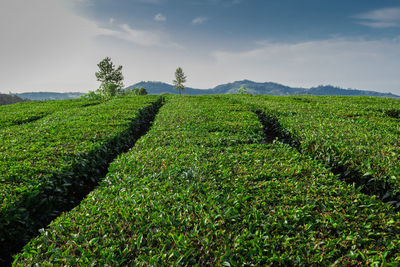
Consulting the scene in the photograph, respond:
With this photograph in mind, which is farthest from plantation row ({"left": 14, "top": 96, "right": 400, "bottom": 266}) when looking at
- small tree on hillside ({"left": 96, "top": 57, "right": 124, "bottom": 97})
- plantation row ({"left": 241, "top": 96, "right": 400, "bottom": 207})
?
small tree on hillside ({"left": 96, "top": 57, "right": 124, "bottom": 97})

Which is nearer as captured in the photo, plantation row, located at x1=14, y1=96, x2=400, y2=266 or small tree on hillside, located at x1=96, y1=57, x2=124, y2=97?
plantation row, located at x1=14, y1=96, x2=400, y2=266

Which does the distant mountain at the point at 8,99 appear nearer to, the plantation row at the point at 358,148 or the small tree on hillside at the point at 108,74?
the small tree on hillside at the point at 108,74

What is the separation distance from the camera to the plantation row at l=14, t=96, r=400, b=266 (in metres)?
2.74

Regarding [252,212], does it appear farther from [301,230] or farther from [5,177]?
[5,177]

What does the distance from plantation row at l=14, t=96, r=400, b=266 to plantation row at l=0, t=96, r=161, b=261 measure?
1.27 metres

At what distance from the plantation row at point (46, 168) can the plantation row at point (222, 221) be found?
1.27m

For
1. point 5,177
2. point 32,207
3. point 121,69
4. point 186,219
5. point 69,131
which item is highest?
point 121,69

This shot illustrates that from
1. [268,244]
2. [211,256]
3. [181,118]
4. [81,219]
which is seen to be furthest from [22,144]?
[268,244]

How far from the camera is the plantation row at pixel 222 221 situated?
108 inches

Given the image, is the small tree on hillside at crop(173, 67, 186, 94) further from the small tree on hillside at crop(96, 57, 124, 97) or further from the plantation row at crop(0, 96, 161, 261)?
the plantation row at crop(0, 96, 161, 261)

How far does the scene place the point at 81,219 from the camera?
3479 mm

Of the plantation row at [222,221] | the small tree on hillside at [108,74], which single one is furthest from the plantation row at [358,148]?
the small tree on hillside at [108,74]

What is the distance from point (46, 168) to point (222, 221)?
15.5 feet

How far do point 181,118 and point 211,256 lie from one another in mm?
8488
